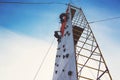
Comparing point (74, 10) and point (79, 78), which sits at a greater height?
point (74, 10)

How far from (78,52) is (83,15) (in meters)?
4.18

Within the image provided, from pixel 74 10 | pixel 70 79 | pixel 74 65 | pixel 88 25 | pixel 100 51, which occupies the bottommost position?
pixel 70 79

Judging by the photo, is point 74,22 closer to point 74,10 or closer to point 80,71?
point 74,10

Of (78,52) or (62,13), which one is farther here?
(62,13)

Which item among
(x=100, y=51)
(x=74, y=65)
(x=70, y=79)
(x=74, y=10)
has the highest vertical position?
(x=74, y=10)

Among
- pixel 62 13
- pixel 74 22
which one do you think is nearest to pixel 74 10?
pixel 62 13

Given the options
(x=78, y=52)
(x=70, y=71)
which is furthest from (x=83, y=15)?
(x=70, y=71)

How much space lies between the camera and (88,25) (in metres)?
11.9

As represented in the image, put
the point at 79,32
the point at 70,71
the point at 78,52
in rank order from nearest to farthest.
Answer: the point at 70,71 < the point at 78,52 < the point at 79,32

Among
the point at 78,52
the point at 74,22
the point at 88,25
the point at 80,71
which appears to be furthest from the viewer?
the point at 74,22

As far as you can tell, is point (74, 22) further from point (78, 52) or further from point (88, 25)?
point (78, 52)

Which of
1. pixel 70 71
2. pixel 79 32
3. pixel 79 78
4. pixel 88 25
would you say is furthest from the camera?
pixel 79 32

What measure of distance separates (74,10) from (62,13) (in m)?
1.19

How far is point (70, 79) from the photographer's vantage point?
8.58 meters
